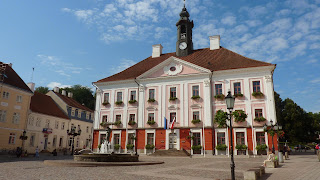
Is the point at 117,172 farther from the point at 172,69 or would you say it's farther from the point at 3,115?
the point at 3,115

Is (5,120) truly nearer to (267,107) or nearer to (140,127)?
(140,127)

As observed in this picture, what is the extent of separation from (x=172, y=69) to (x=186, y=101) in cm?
533

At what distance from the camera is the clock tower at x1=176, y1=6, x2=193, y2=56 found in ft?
128

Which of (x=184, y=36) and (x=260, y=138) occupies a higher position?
(x=184, y=36)

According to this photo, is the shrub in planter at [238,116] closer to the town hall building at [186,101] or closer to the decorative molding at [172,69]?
the town hall building at [186,101]

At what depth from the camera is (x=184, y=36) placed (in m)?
39.1

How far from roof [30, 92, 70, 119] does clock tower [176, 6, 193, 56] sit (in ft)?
78.6

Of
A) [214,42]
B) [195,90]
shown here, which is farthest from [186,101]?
A: [214,42]

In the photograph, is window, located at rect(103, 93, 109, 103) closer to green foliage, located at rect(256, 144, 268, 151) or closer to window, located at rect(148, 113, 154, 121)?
window, located at rect(148, 113, 154, 121)

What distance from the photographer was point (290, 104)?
2012 inches

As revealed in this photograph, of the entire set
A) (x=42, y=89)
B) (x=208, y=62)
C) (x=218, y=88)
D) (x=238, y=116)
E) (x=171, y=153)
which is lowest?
(x=171, y=153)

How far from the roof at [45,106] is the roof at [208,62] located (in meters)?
11.4

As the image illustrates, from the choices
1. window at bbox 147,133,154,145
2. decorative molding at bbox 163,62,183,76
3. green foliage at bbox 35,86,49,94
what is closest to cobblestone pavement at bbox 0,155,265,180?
window at bbox 147,133,154,145

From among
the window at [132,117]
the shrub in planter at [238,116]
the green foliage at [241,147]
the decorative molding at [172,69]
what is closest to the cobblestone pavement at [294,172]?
the shrub in planter at [238,116]
